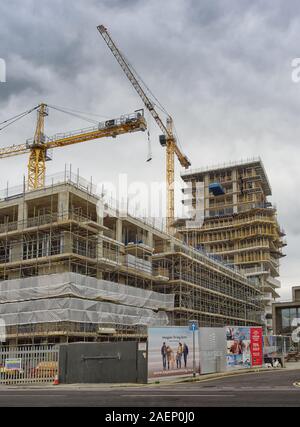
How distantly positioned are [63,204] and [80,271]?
19.5ft

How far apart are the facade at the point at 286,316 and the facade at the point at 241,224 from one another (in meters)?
14.9

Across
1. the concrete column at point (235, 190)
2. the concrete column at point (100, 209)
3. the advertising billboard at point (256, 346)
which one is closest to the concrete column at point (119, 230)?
the concrete column at point (100, 209)

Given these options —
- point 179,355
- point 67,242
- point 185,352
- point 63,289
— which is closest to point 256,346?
point 185,352

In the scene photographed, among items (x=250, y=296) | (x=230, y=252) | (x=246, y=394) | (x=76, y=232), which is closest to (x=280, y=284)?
(x=230, y=252)

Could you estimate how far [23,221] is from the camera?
4619cm

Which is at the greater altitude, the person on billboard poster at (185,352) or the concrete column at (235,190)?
the concrete column at (235,190)

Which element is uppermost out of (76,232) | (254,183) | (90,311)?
(254,183)

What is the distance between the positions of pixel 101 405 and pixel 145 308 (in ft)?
114

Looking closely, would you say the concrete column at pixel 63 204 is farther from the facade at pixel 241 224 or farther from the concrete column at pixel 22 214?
the facade at pixel 241 224

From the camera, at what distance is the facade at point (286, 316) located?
7925 centimetres

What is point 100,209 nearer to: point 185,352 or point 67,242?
point 67,242

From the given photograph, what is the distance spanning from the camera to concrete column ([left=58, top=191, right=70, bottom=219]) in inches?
1722

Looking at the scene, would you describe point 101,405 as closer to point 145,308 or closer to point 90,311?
point 90,311
